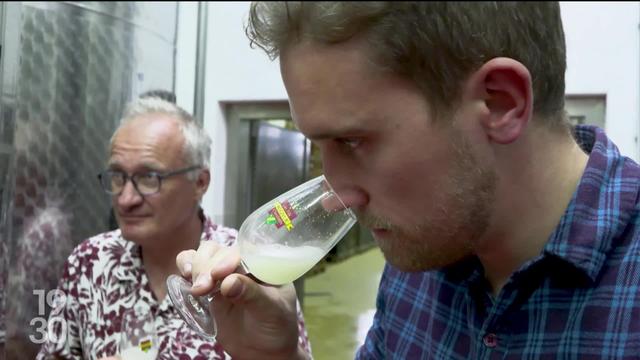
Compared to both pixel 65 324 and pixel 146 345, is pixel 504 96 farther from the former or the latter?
pixel 65 324

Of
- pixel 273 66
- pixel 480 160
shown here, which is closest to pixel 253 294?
pixel 480 160

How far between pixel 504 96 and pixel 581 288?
0.78ft

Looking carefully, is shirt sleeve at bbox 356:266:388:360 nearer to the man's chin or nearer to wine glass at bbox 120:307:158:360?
wine glass at bbox 120:307:158:360

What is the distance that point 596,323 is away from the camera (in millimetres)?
625

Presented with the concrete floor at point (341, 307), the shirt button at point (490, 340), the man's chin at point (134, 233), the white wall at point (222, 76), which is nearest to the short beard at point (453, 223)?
the shirt button at point (490, 340)

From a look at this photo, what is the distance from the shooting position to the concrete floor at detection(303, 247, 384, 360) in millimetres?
1558

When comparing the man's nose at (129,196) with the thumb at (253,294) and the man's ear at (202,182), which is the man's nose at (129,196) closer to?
the man's ear at (202,182)

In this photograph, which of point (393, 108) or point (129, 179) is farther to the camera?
point (129, 179)

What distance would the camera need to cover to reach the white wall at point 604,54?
1.81 metres

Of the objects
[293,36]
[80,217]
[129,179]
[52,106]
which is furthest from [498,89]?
[80,217]

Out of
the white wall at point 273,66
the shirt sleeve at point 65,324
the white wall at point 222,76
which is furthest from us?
the white wall at point 222,76

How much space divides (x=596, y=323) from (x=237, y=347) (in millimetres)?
490

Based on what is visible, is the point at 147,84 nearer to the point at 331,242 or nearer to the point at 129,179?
the point at 129,179

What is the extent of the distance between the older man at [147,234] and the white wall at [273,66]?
1.21 ft
